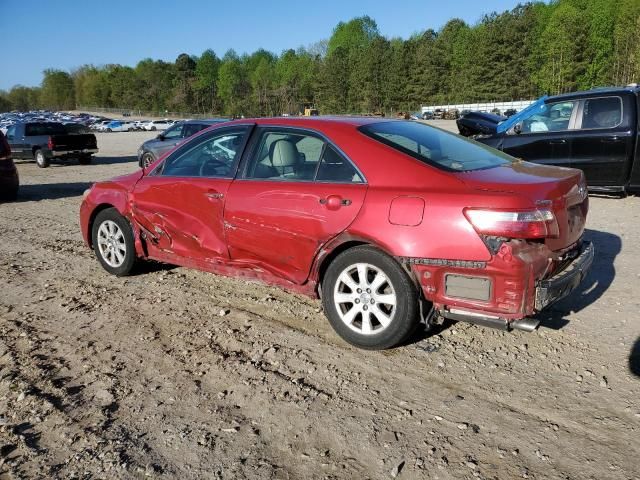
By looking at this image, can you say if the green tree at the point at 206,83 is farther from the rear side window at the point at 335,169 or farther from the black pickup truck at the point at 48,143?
the rear side window at the point at 335,169

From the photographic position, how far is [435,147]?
13.6ft

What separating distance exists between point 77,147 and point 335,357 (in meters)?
18.6

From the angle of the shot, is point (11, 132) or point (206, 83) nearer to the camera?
point (11, 132)

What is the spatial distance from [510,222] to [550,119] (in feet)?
21.9

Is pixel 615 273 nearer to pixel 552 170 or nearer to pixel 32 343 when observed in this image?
pixel 552 170

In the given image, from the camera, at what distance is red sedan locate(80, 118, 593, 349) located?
11.0ft

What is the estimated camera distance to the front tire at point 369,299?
3.63 m

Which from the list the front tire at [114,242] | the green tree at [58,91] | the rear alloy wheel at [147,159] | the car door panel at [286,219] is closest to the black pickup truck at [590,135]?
the car door panel at [286,219]

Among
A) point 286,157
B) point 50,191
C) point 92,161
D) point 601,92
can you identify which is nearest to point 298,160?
point 286,157

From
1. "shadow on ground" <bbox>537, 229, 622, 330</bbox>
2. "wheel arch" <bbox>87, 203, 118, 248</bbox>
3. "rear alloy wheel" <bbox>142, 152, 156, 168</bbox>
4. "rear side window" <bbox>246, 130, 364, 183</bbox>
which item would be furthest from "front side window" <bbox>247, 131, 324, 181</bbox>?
"rear alloy wheel" <bbox>142, 152, 156, 168</bbox>

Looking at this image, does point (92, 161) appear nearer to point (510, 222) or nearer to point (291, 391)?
point (291, 391)

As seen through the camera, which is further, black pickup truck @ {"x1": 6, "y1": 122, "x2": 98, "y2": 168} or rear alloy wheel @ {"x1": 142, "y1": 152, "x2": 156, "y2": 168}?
black pickup truck @ {"x1": 6, "y1": 122, "x2": 98, "y2": 168}

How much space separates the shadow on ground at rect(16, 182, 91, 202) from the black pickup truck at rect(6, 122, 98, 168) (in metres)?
5.44

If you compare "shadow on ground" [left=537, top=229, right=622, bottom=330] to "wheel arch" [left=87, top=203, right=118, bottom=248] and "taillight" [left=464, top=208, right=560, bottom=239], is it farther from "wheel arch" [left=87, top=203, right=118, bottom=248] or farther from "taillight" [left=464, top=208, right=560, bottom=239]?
"wheel arch" [left=87, top=203, right=118, bottom=248]
